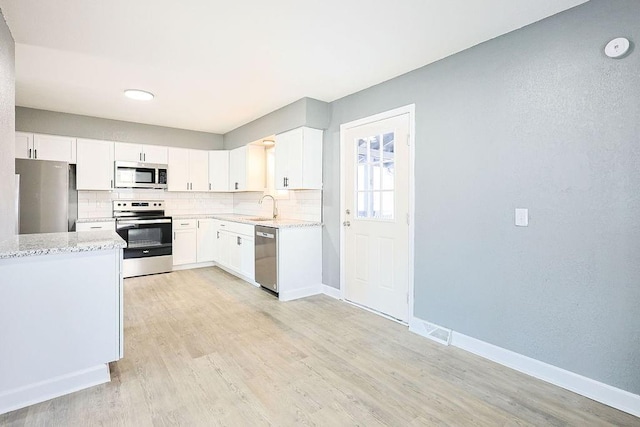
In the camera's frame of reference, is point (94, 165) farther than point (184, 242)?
No

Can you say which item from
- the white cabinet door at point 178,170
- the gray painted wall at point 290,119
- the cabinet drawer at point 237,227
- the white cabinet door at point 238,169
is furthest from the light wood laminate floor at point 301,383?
the white cabinet door at point 178,170

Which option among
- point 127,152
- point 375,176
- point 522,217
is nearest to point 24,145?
point 127,152

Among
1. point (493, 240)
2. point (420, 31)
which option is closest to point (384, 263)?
point (493, 240)

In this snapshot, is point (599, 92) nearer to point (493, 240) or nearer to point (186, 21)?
point (493, 240)

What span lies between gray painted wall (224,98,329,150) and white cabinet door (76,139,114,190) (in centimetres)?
205

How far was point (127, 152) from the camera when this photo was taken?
4.91 metres

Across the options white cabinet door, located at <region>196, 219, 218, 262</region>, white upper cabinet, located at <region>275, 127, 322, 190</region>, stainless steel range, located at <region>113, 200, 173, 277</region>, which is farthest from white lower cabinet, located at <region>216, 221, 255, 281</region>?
white upper cabinet, located at <region>275, 127, 322, 190</region>

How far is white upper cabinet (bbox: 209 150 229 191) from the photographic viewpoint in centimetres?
570

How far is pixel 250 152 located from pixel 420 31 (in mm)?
3389

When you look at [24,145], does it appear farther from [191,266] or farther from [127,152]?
[191,266]

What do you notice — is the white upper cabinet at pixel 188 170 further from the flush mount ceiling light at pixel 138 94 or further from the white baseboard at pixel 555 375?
the white baseboard at pixel 555 375

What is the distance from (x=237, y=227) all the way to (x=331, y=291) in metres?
1.75

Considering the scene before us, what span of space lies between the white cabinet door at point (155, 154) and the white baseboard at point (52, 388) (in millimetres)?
3789

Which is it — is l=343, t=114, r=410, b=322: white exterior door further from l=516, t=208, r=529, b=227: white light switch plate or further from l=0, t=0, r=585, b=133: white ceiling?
l=516, t=208, r=529, b=227: white light switch plate
